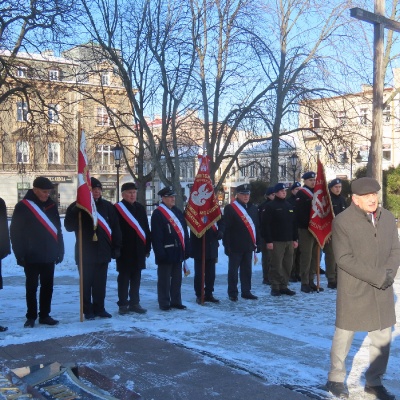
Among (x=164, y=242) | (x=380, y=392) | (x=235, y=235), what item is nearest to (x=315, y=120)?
(x=235, y=235)

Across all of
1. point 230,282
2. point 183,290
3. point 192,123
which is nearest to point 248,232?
point 230,282

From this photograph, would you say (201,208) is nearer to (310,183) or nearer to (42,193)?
(310,183)

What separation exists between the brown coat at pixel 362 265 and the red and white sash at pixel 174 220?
13.4ft

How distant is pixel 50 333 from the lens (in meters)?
6.93

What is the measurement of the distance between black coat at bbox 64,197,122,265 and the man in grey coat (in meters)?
3.95

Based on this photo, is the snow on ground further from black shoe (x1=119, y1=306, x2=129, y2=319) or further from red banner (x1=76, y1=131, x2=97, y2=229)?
red banner (x1=76, y1=131, x2=97, y2=229)

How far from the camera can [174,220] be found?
8531 mm

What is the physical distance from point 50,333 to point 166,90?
38.0ft

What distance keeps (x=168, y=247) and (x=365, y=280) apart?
13.9 ft

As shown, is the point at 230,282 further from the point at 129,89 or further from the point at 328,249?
the point at 129,89

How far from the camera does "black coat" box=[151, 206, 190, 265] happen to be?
27.2 ft

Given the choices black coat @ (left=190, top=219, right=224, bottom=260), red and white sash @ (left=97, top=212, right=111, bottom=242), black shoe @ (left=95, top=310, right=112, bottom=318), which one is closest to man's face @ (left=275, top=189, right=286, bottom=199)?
black coat @ (left=190, top=219, right=224, bottom=260)

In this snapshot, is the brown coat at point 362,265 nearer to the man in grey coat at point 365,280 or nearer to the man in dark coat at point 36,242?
the man in grey coat at point 365,280

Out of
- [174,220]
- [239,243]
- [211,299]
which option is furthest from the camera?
[239,243]
